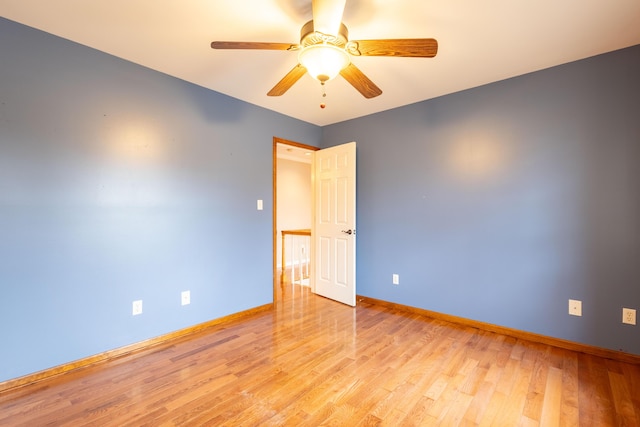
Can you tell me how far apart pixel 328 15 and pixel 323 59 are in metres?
0.25

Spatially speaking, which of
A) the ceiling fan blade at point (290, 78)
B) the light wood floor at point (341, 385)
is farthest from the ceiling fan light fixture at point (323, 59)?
the light wood floor at point (341, 385)

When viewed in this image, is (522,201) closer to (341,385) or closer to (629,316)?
(629,316)

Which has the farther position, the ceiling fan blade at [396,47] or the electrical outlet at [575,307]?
the electrical outlet at [575,307]

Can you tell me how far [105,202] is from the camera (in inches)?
90.8

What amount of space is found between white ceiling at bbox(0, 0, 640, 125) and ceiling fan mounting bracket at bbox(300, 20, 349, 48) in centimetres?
24

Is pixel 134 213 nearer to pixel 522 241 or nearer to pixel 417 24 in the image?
pixel 417 24

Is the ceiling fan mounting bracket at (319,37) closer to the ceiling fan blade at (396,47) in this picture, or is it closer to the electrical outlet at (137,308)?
the ceiling fan blade at (396,47)

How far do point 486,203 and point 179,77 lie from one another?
3225mm

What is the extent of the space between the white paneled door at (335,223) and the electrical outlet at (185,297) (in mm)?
1792

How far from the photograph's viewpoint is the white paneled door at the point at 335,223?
143 inches

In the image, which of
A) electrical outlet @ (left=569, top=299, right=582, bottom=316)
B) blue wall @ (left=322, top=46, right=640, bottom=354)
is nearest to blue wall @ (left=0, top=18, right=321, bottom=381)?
blue wall @ (left=322, top=46, right=640, bottom=354)

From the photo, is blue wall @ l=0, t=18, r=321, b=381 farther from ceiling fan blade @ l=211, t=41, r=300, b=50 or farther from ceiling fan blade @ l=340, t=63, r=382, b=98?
ceiling fan blade @ l=340, t=63, r=382, b=98

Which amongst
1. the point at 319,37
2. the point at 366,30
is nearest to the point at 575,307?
the point at 366,30

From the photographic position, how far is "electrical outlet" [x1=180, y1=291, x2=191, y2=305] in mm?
2758
